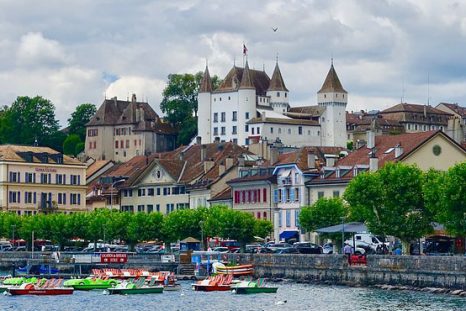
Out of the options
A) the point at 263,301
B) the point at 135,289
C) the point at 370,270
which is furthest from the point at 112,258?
the point at 263,301

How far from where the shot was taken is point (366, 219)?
94.2 m

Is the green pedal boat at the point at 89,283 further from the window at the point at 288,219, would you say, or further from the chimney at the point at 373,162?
the window at the point at 288,219

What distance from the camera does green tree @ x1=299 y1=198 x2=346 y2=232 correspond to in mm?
106500

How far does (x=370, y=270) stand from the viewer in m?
88.0

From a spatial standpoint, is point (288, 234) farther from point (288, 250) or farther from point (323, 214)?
point (288, 250)

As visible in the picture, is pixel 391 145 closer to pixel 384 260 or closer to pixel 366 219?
pixel 366 219

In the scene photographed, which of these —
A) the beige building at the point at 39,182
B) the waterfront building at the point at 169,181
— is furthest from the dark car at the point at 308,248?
the beige building at the point at 39,182

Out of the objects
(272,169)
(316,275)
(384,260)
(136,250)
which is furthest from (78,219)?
(384,260)

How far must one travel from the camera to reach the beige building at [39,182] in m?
149

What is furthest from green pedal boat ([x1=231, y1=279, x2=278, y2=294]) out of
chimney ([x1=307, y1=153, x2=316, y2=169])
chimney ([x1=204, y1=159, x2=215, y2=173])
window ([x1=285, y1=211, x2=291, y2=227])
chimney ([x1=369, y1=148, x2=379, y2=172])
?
chimney ([x1=204, y1=159, x2=215, y2=173])

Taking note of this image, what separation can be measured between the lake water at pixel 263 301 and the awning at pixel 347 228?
18.5ft

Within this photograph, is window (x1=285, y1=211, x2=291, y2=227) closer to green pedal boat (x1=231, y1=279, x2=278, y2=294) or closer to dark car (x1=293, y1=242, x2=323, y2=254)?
dark car (x1=293, y1=242, x2=323, y2=254)

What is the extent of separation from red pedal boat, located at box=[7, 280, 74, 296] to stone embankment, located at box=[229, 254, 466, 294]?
1474cm

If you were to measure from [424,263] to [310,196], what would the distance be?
39653 mm
